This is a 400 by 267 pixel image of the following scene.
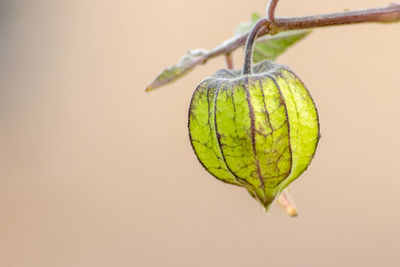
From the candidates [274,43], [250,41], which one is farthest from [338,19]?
[274,43]

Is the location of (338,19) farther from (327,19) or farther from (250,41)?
(250,41)

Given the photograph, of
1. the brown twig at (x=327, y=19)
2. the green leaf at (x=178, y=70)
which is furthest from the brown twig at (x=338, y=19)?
the green leaf at (x=178, y=70)

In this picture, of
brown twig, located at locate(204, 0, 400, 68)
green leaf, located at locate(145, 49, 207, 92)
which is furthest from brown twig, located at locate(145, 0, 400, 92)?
green leaf, located at locate(145, 49, 207, 92)

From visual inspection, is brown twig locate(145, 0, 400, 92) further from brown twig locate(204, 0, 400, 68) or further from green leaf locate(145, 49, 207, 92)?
green leaf locate(145, 49, 207, 92)

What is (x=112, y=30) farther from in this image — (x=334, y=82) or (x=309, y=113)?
(x=309, y=113)

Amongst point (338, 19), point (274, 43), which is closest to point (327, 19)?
point (338, 19)

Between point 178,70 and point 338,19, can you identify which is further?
point 178,70

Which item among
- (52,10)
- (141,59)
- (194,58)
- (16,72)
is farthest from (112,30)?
(194,58)

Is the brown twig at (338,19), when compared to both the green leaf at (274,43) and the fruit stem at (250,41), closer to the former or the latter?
the fruit stem at (250,41)

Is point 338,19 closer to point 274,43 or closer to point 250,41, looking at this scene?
point 250,41
